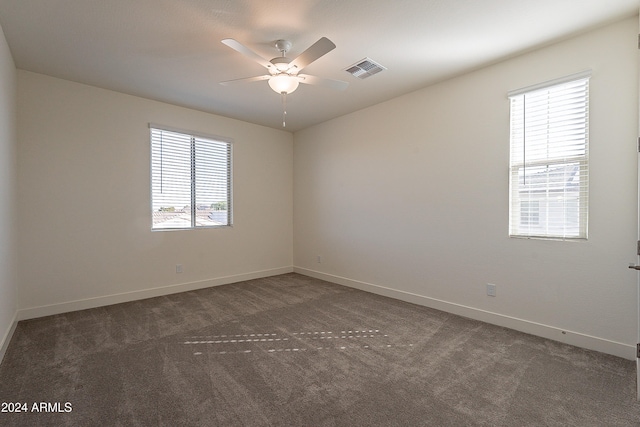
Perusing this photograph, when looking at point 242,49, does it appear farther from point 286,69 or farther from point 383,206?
point 383,206

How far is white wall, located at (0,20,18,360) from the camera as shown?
8.28 ft

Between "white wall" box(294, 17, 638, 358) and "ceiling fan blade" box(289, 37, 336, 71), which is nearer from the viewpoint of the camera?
"ceiling fan blade" box(289, 37, 336, 71)

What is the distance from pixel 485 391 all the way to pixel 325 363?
1.15 metres

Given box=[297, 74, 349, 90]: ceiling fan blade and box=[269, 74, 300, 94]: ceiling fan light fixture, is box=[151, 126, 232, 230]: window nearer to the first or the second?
box=[269, 74, 300, 94]: ceiling fan light fixture

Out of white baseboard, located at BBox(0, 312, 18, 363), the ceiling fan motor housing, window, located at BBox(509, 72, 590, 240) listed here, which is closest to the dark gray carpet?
white baseboard, located at BBox(0, 312, 18, 363)

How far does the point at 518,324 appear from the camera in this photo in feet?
9.82

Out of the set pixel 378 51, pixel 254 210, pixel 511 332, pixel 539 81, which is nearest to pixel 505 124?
pixel 539 81

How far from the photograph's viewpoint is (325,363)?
7.74 ft

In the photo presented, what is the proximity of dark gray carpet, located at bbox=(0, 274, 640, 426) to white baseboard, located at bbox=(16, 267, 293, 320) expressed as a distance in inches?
6.2

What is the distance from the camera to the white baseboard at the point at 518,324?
8.11ft

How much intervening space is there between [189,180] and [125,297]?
1861 mm

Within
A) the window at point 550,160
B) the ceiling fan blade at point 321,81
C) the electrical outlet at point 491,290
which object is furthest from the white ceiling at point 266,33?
the electrical outlet at point 491,290

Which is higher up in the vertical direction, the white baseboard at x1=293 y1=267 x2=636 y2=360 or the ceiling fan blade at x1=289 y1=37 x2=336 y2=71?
the ceiling fan blade at x1=289 y1=37 x2=336 y2=71

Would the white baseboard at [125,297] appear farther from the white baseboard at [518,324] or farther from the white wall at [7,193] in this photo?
the white baseboard at [518,324]
